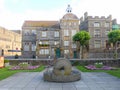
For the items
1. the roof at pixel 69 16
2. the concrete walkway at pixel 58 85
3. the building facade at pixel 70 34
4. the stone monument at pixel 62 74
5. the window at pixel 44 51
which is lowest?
the concrete walkway at pixel 58 85

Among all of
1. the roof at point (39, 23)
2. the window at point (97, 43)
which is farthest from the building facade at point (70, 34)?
the roof at point (39, 23)

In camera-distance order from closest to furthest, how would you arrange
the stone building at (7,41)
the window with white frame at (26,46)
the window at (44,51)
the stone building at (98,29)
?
the window at (44,51) → the stone building at (98,29) → the window with white frame at (26,46) → the stone building at (7,41)

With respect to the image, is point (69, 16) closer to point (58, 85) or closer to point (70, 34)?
point (70, 34)

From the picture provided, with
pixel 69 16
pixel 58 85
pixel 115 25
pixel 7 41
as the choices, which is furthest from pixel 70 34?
pixel 58 85

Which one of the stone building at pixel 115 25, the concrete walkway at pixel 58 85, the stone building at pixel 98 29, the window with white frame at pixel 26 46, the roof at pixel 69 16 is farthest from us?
the stone building at pixel 115 25

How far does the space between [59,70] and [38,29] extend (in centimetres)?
4678

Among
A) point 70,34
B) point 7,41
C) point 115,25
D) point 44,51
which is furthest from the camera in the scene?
point 7,41

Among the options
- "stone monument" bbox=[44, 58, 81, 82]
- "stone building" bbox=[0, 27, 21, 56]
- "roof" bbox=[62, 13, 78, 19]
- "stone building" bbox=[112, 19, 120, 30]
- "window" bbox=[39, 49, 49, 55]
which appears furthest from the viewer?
"stone building" bbox=[0, 27, 21, 56]

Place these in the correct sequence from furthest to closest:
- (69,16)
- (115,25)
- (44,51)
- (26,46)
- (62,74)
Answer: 1. (115,25)
2. (26,46)
3. (69,16)
4. (44,51)
5. (62,74)

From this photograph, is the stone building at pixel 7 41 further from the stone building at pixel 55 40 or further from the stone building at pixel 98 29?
the stone building at pixel 98 29

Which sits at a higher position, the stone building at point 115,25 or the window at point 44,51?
the stone building at point 115,25

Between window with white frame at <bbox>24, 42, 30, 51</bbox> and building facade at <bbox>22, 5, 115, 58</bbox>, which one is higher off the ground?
building facade at <bbox>22, 5, 115, 58</bbox>

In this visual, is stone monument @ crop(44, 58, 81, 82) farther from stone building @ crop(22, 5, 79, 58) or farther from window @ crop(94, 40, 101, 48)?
window @ crop(94, 40, 101, 48)

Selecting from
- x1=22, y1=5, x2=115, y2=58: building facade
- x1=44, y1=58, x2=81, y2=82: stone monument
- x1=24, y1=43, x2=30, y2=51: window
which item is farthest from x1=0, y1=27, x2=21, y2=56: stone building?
x1=44, y1=58, x2=81, y2=82: stone monument
